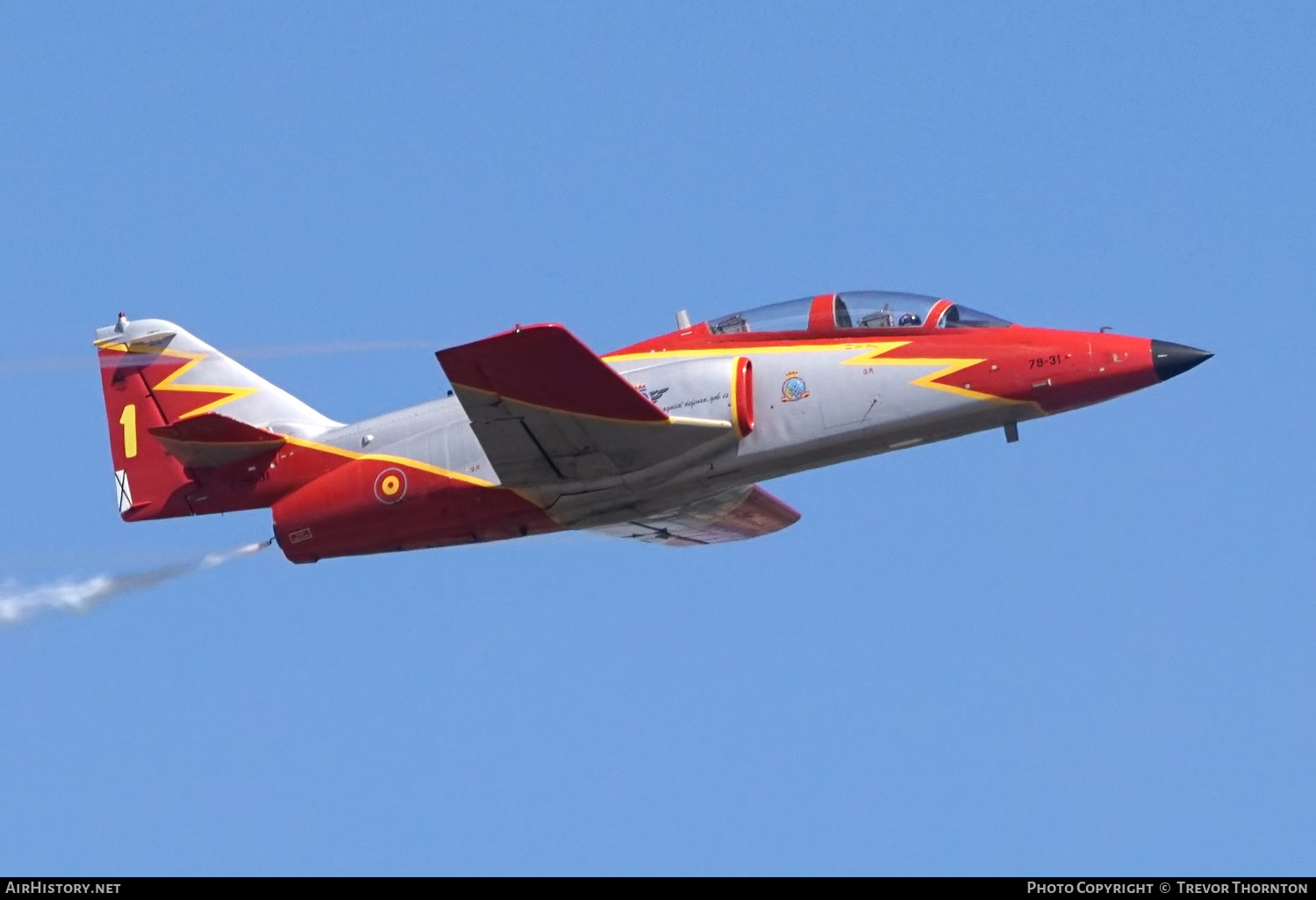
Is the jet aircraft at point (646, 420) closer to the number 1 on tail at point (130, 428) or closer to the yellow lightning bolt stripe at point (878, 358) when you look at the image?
the yellow lightning bolt stripe at point (878, 358)

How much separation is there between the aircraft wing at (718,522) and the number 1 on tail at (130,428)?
634cm

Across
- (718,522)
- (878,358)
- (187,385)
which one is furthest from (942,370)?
(187,385)

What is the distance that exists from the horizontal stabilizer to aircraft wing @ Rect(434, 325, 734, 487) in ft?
11.6

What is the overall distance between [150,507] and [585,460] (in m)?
6.55

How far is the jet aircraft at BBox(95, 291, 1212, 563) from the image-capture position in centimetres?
2244

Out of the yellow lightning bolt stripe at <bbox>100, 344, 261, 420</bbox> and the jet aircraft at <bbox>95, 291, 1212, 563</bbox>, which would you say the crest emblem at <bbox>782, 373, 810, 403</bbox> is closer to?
the jet aircraft at <bbox>95, 291, 1212, 563</bbox>

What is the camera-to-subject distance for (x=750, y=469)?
23.2 meters

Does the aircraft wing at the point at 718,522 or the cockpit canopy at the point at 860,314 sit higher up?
the cockpit canopy at the point at 860,314

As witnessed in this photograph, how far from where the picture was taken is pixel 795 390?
75.4 ft

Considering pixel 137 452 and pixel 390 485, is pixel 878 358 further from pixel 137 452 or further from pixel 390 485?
pixel 137 452

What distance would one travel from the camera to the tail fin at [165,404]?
1017 inches

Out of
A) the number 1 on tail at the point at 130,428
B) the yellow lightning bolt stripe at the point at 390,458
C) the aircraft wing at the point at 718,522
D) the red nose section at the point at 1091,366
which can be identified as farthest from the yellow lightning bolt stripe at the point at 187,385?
the red nose section at the point at 1091,366

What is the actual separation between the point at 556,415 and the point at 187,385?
693 centimetres
